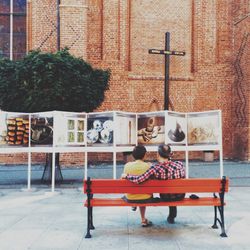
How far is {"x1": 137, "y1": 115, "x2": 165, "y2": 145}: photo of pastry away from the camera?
369 inches

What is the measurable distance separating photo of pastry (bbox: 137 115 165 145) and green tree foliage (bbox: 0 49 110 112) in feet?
6.20

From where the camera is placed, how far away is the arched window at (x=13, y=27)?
18.0m

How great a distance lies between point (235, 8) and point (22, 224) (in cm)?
1558

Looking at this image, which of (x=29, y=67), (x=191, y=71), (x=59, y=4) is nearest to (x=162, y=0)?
(x=191, y=71)

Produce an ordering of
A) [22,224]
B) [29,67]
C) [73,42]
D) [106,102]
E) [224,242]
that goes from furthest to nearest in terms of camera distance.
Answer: [106,102] → [73,42] → [29,67] → [22,224] → [224,242]

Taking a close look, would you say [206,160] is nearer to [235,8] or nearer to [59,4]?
[235,8]

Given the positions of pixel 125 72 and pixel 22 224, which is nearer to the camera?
pixel 22 224

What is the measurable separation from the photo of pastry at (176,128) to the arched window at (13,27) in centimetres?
1064

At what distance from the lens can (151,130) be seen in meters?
9.55

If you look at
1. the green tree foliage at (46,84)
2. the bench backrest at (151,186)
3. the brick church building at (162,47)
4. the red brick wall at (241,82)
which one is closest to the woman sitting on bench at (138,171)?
the bench backrest at (151,186)

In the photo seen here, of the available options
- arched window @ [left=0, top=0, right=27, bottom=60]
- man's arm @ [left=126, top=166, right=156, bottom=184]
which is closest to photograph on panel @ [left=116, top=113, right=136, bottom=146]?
man's arm @ [left=126, top=166, right=156, bottom=184]

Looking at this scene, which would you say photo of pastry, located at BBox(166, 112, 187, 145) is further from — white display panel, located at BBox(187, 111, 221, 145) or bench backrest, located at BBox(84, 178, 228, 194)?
bench backrest, located at BBox(84, 178, 228, 194)

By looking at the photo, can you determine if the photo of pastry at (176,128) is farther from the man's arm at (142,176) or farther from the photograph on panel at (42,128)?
the man's arm at (142,176)

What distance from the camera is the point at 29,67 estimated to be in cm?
1024
